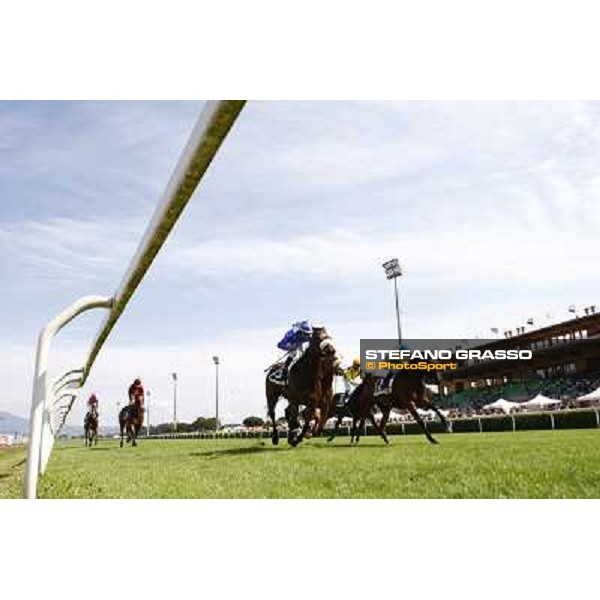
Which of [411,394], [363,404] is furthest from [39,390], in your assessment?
[363,404]

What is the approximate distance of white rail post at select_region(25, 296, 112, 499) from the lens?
4109mm

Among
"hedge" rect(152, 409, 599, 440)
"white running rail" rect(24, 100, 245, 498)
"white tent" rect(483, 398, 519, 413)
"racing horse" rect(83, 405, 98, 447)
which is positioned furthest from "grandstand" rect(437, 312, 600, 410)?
"white running rail" rect(24, 100, 245, 498)

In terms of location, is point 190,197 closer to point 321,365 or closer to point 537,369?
point 321,365

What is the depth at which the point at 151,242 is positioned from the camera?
3592 millimetres

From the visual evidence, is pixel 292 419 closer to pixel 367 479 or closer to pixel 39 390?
pixel 367 479

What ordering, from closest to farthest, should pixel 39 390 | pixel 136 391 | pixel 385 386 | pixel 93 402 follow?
pixel 39 390 → pixel 385 386 → pixel 136 391 → pixel 93 402

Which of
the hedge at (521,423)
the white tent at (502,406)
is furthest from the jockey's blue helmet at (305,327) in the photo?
the white tent at (502,406)

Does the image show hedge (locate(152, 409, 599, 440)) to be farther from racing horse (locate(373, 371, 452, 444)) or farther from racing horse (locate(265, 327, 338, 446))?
racing horse (locate(265, 327, 338, 446))

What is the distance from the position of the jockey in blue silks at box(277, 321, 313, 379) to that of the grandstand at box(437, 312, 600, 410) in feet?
75.4

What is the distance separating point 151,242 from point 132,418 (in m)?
13.3

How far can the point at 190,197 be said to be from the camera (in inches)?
119
